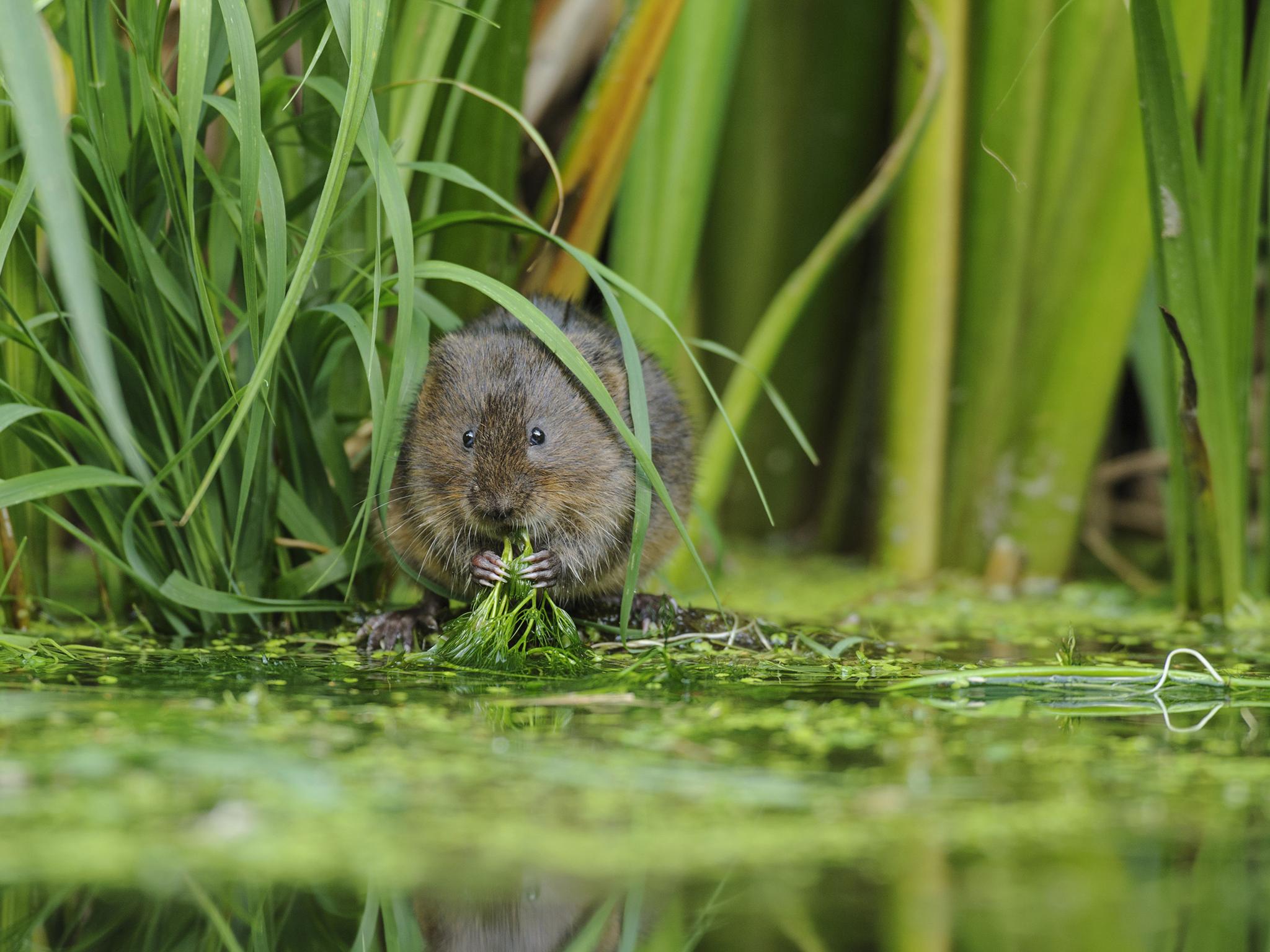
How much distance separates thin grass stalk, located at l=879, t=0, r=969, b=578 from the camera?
2.96 meters

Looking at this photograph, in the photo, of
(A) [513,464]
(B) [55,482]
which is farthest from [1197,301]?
(B) [55,482]

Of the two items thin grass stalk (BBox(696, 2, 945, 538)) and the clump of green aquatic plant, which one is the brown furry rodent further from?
thin grass stalk (BBox(696, 2, 945, 538))

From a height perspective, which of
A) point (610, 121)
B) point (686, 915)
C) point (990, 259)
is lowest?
point (686, 915)

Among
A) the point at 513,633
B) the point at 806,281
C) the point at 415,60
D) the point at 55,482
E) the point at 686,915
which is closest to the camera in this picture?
the point at 686,915

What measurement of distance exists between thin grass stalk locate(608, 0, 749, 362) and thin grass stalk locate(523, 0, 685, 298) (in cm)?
21

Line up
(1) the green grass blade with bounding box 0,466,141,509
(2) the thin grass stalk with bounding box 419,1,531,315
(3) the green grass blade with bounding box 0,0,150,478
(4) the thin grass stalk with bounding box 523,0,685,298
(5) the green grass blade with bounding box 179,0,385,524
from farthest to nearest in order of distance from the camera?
1. (4) the thin grass stalk with bounding box 523,0,685,298
2. (2) the thin grass stalk with bounding box 419,1,531,315
3. (1) the green grass blade with bounding box 0,466,141,509
4. (5) the green grass blade with bounding box 179,0,385,524
5. (3) the green grass blade with bounding box 0,0,150,478

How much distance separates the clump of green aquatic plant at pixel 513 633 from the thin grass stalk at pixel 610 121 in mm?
735

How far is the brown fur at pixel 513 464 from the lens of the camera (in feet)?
6.77

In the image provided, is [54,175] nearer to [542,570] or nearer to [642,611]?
[542,570]

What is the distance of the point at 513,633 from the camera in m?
1.90

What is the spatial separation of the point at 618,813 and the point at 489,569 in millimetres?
888

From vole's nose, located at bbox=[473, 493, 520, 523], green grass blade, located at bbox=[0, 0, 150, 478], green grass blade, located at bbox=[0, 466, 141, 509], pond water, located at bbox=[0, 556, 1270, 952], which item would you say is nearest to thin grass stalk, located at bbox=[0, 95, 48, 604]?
green grass blade, located at bbox=[0, 466, 141, 509]

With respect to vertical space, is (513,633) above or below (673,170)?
below

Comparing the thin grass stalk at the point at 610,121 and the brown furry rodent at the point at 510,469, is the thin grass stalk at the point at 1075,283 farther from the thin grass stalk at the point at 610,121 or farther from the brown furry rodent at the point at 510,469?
the brown furry rodent at the point at 510,469
